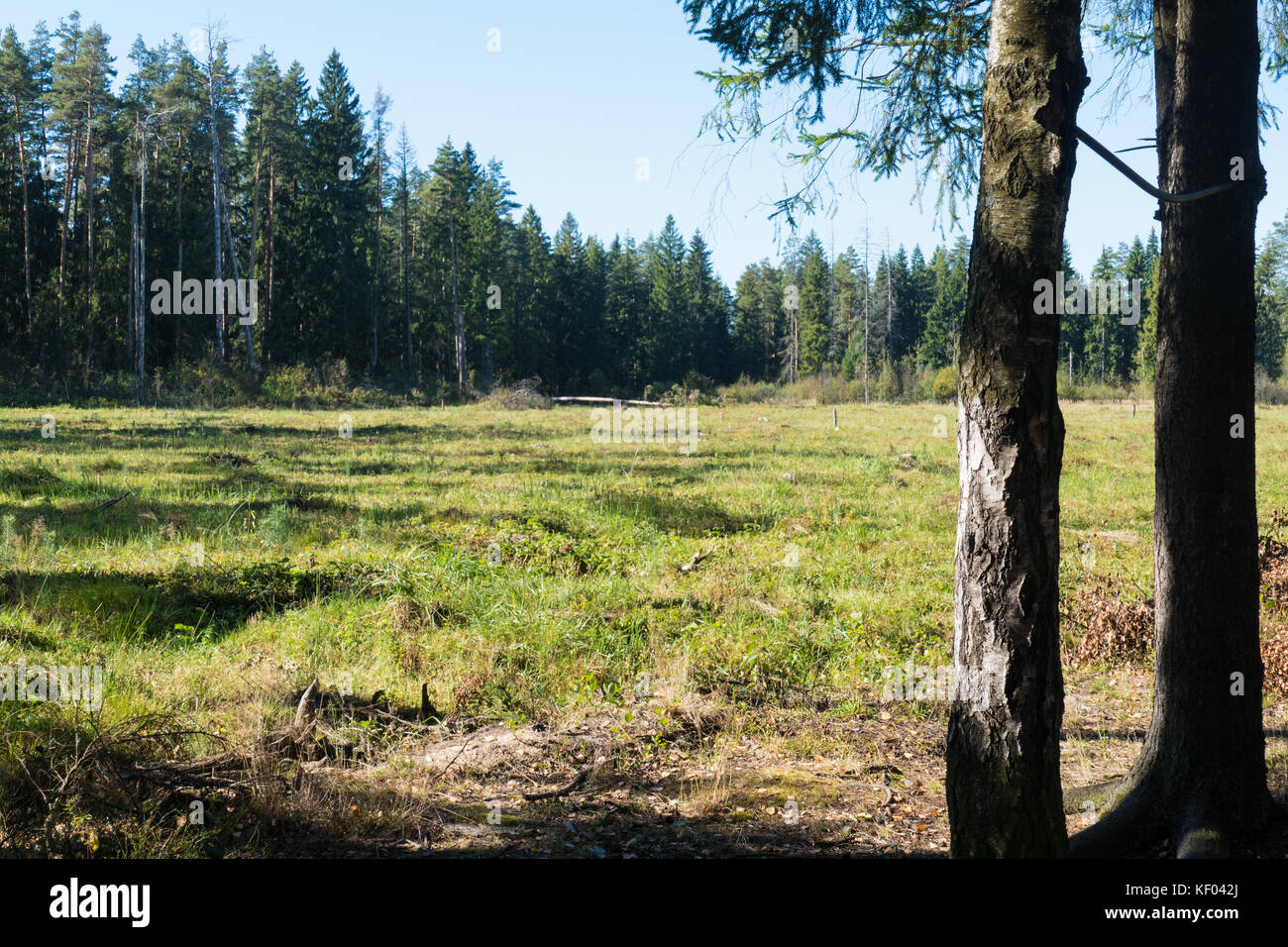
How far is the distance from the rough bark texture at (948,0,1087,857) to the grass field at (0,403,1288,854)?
1211 millimetres

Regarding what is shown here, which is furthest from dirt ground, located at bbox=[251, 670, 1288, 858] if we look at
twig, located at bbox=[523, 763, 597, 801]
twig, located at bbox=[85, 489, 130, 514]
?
twig, located at bbox=[85, 489, 130, 514]

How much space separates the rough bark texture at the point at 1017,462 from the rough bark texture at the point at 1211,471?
1384 millimetres

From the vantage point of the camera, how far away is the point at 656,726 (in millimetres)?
5754

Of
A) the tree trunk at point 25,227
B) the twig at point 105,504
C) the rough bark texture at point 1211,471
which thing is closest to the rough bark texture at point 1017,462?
the rough bark texture at point 1211,471

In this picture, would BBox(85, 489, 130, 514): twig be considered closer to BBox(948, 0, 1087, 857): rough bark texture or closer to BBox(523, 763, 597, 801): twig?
BBox(523, 763, 597, 801): twig

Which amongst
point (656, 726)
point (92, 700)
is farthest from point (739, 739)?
point (92, 700)

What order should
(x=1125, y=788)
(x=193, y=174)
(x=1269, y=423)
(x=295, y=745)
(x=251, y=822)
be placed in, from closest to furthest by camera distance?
(x=251, y=822)
(x=1125, y=788)
(x=295, y=745)
(x=1269, y=423)
(x=193, y=174)

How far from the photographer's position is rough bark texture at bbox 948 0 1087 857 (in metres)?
3.07

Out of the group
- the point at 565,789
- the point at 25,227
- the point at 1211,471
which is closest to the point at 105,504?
the point at 565,789

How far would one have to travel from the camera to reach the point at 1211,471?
4195mm

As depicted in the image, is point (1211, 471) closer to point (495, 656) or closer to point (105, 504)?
point (495, 656)
